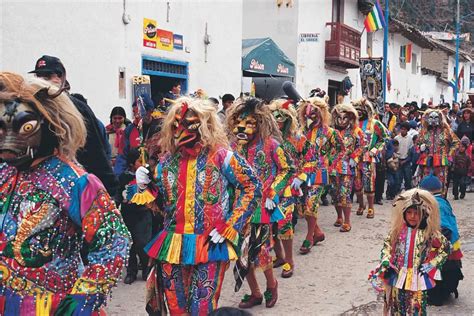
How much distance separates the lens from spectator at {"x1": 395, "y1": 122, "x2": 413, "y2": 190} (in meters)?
13.5

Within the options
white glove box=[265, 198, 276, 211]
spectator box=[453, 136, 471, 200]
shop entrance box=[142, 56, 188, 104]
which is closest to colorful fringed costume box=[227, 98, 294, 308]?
white glove box=[265, 198, 276, 211]

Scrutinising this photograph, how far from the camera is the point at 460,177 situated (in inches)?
532

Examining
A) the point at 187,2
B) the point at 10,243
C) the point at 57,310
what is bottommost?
the point at 57,310

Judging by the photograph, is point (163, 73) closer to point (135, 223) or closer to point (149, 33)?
point (149, 33)

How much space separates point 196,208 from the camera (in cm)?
418

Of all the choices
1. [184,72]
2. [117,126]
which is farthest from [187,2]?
[117,126]

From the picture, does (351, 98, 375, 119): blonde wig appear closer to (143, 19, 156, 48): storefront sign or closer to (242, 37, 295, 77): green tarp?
(143, 19, 156, 48): storefront sign

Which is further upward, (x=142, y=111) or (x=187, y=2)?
(x=187, y=2)

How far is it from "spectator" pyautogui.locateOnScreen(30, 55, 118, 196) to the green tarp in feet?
38.8

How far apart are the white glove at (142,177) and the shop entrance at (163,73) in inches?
327

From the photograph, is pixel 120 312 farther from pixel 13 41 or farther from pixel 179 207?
pixel 13 41

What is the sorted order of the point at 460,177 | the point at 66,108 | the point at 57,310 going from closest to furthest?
the point at 57,310, the point at 66,108, the point at 460,177

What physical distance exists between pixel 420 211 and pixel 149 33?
866 cm

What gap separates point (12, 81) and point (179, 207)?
5.83 ft
